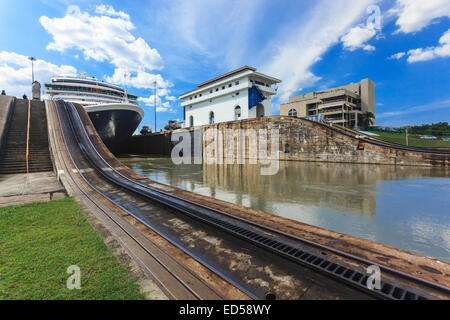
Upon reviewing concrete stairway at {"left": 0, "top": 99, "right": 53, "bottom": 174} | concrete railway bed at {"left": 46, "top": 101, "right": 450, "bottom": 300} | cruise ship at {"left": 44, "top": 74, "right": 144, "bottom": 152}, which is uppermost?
cruise ship at {"left": 44, "top": 74, "right": 144, "bottom": 152}

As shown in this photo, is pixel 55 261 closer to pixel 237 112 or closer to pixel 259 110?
pixel 237 112

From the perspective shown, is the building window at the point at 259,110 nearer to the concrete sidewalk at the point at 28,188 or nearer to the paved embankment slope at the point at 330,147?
the paved embankment slope at the point at 330,147

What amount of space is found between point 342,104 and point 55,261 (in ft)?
196

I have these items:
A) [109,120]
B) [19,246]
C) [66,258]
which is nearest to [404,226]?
[66,258]

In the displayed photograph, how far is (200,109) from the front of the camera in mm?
41875

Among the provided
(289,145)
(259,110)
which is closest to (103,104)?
(289,145)

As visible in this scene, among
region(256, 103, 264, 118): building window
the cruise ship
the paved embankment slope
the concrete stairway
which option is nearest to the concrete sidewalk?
the concrete stairway

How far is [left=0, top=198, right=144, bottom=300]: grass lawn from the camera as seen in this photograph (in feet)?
7.90

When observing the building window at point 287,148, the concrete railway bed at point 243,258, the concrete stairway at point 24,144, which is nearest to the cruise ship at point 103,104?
the concrete stairway at point 24,144

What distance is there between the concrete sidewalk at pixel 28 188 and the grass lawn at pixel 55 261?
2.32 m

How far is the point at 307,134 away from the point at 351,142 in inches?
172

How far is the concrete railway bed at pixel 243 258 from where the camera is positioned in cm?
259

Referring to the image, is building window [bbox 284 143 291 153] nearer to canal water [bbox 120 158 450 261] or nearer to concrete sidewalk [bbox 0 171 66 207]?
canal water [bbox 120 158 450 261]

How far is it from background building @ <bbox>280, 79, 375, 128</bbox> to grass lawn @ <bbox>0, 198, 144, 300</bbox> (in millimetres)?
53785
